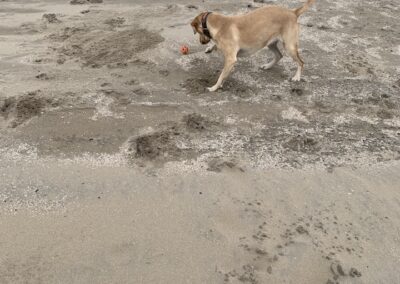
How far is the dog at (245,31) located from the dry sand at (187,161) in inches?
16.2

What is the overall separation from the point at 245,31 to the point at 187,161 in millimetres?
2212

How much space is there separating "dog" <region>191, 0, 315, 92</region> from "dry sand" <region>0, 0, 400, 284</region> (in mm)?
412

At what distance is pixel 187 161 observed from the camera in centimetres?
446

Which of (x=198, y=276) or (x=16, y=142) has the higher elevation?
(x=16, y=142)

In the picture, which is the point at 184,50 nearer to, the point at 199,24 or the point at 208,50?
the point at 208,50

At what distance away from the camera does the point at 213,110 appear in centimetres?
533

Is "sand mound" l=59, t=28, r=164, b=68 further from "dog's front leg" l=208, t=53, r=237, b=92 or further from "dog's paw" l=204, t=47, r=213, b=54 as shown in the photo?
"dog's front leg" l=208, t=53, r=237, b=92

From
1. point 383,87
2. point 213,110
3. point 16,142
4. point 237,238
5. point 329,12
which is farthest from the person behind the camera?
point 329,12

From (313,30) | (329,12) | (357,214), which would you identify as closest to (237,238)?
(357,214)

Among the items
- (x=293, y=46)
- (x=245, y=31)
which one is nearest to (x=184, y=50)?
(x=245, y=31)

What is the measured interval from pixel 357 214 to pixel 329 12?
555 cm

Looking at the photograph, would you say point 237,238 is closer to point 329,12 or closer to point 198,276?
point 198,276

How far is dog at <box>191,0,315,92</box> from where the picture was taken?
5.61 meters

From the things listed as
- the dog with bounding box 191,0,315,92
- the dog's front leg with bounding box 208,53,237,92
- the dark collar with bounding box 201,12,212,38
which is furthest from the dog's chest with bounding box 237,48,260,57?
the dark collar with bounding box 201,12,212,38
